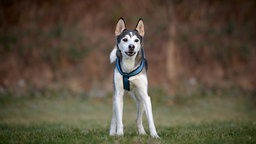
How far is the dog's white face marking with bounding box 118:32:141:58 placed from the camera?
801 centimetres

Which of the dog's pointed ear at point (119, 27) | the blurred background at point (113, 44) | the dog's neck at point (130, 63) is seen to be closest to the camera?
the dog's neck at point (130, 63)

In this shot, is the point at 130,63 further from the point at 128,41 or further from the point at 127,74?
the point at 128,41

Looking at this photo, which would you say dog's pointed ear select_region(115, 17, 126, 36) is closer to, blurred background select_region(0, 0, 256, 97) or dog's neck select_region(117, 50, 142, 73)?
dog's neck select_region(117, 50, 142, 73)

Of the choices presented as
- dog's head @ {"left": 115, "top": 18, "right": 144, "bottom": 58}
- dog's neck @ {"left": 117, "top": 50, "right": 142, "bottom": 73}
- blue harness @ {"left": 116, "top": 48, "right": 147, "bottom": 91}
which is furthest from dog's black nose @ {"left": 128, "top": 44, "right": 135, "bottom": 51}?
blue harness @ {"left": 116, "top": 48, "right": 147, "bottom": 91}

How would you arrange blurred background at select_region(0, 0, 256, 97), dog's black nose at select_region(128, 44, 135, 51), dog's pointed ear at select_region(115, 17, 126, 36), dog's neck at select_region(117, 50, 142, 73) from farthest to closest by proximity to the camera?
blurred background at select_region(0, 0, 256, 97) → dog's pointed ear at select_region(115, 17, 126, 36) → dog's neck at select_region(117, 50, 142, 73) → dog's black nose at select_region(128, 44, 135, 51)

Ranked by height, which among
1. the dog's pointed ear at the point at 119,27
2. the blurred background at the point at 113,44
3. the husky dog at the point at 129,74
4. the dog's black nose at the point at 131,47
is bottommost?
the husky dog at the point at 129,74

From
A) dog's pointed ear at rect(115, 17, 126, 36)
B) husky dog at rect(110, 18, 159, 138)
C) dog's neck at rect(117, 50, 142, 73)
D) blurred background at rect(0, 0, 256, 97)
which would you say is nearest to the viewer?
husky dog at rect(110, 18, 159, 138)

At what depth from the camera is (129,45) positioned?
26.2 feet

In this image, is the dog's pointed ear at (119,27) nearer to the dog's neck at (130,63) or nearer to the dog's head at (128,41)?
the dog's head at (128,41)

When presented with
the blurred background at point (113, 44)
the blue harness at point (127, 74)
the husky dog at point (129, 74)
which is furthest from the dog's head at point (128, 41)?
the blurred background at point (113, 44)

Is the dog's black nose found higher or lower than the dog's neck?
higher

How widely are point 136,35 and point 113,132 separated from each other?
1924 mm

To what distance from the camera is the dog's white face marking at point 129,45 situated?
801 centimetres

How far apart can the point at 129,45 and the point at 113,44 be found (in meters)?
15.3
